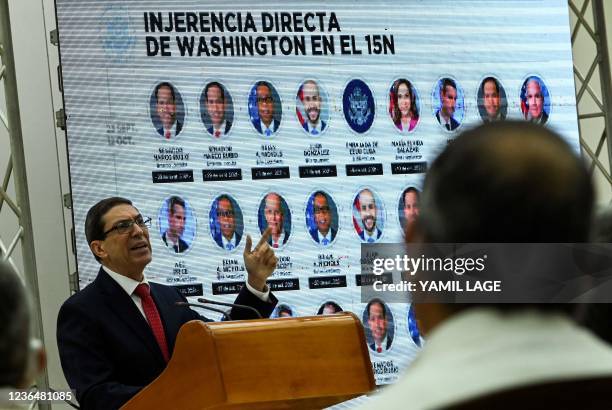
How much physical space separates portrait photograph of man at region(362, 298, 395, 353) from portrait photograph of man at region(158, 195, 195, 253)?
3.12 feet

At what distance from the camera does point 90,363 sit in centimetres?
391

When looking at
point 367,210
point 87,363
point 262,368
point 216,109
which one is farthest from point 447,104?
point 262,368

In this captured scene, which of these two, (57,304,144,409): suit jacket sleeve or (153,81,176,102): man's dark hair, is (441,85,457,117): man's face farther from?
(57,304,144,409): suit jacket sleeve

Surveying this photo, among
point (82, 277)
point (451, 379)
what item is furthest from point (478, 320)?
point (82, 277)

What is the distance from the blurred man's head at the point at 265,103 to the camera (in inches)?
207

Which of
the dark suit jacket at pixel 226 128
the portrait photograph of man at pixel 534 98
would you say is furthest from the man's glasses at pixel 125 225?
the portrait photograph of man at pixel 534 98

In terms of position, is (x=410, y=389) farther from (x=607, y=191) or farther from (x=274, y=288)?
(x=607, y=191)

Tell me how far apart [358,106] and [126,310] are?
1.83 meters

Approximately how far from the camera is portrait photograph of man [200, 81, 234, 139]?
17.0 ft

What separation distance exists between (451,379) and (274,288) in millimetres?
4303

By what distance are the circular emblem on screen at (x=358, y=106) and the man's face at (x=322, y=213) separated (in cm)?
39

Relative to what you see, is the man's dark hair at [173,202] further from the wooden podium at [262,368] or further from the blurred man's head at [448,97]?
the wooden podium at [262,368]

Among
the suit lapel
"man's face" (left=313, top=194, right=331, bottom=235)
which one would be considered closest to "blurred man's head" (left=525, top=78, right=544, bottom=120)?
"man's face" (left=313, top=194, right=331, bottom=235)
